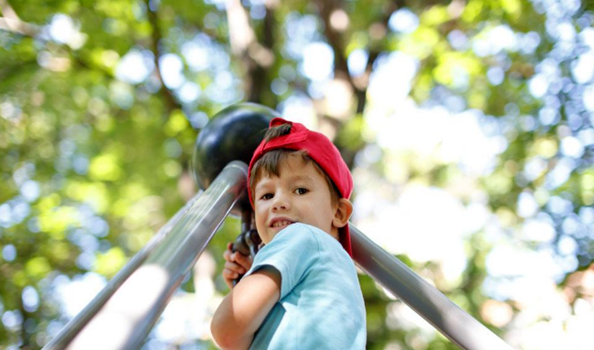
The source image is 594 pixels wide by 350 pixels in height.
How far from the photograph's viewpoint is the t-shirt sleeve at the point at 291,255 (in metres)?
1.17

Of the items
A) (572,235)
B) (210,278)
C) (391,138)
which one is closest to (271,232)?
(210,278)

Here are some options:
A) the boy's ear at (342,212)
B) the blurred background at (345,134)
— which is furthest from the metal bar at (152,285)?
the blurred background at (345,134)

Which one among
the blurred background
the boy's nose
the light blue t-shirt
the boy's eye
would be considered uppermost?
the boy's eye

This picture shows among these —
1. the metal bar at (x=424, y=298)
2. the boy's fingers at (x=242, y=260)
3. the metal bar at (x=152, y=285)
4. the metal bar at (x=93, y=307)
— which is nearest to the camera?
the metal bar at (x=152, y=285)

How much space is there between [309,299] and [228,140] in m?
0.84

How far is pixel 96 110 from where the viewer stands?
7074 mm

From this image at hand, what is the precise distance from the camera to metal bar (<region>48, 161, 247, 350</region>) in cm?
85

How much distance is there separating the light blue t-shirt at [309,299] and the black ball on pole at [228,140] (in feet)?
2.18

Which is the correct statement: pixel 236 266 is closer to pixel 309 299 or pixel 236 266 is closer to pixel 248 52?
pixel 309 299

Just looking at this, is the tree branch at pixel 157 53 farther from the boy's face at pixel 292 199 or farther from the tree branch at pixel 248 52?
the boy's face at pixel 292 199

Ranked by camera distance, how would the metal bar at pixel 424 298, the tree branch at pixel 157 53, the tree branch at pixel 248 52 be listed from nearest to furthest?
the metal bar at pixel 424 298
the tree branch at pixel 248 52
the tree branch at pixel 157 53

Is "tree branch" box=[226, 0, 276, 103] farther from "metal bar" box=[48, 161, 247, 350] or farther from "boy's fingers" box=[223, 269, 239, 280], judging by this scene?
"metal bar" box=[48, 161, 247, 350]

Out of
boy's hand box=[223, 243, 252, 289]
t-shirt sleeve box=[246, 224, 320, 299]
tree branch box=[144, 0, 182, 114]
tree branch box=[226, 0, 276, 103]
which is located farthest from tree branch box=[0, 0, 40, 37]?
t-shirt sleeve box=[246, 224, 320, 299]

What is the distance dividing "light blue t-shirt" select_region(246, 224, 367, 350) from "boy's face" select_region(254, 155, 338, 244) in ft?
0.41
